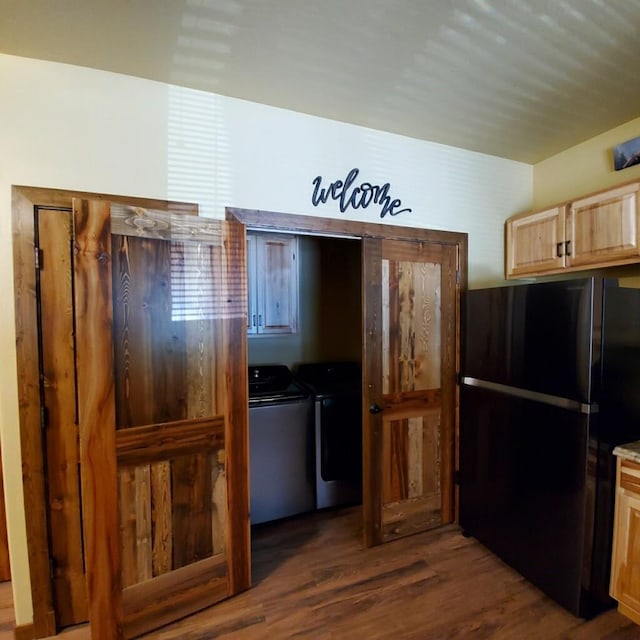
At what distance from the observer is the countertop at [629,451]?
1552 mm

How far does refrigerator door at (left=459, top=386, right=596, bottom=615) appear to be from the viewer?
1621 millimetres

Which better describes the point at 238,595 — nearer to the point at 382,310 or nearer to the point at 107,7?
the point at 382,310

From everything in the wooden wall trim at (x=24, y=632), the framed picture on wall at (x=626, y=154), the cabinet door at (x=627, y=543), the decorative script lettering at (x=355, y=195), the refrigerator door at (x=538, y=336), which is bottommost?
the wooden wall trim at (x=24, y=632)

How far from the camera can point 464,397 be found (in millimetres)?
2328

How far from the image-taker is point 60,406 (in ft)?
5.17

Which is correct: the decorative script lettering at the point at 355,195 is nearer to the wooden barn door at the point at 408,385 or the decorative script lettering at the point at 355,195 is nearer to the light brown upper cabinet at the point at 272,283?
the wooden barn door at the point at 408,385

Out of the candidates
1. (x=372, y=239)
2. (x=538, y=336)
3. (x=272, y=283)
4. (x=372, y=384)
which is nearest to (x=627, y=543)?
(x=538, y=336)

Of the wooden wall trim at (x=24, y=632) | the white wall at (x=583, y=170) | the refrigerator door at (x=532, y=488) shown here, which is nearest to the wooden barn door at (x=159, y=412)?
the wooden wall trim at (x=24, y=632)

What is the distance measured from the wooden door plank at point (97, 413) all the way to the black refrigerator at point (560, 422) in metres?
2.07

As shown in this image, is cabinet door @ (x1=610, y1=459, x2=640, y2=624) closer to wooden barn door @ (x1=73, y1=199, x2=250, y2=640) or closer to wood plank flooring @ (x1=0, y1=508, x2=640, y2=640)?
wood plank flooring @ (x1=0, y1=508, x2=640, y2=640)

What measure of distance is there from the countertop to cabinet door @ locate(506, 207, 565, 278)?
1062mm

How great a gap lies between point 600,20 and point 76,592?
11.2 ft

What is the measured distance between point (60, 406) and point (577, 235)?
9.68 ft

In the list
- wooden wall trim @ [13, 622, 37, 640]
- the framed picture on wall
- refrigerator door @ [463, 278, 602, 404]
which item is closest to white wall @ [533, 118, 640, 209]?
the framed picture on wall
